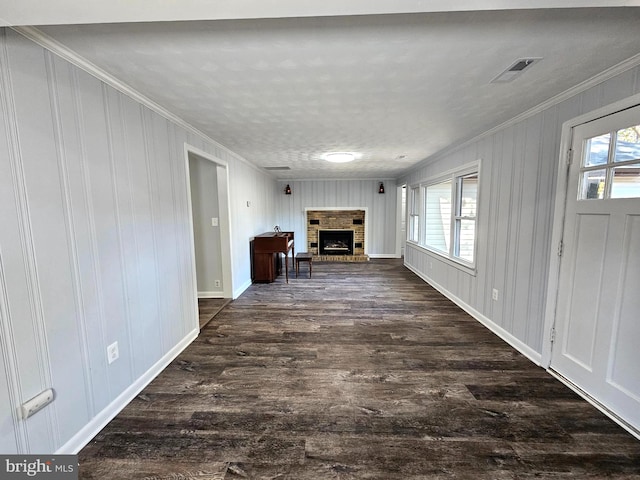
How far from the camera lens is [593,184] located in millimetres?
1825

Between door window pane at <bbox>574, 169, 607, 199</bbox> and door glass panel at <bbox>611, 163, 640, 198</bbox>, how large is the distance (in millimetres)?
71

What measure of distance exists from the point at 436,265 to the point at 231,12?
14.3 ft

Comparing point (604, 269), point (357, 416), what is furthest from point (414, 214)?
point (357, 416)

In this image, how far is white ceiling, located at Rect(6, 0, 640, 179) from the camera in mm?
1240

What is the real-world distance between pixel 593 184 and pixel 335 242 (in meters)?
5.86

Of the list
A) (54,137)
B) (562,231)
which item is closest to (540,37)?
(562,231)

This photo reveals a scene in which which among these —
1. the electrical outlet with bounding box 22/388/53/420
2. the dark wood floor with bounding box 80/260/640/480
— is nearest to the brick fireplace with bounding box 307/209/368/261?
the dark wood floor with bounding box 80/260/640/480

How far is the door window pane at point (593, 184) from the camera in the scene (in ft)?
5.80

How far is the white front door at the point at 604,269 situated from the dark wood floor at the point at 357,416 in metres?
0.23

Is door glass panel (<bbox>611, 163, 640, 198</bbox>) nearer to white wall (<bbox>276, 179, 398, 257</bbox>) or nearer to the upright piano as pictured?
the upright piano

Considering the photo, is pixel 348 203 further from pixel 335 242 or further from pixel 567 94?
pixel 567 94

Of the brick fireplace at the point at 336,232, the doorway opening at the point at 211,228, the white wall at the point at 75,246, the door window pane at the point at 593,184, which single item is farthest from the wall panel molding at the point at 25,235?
the brick fireplace at the point at 336,232

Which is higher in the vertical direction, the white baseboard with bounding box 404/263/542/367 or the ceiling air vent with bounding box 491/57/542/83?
the ceiling air vent with bounding box 491/57/542/83

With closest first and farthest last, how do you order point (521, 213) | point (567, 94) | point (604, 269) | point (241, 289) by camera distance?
point (604, 269) → point (567, 94) → point (521, 213) → point (241, 289)
